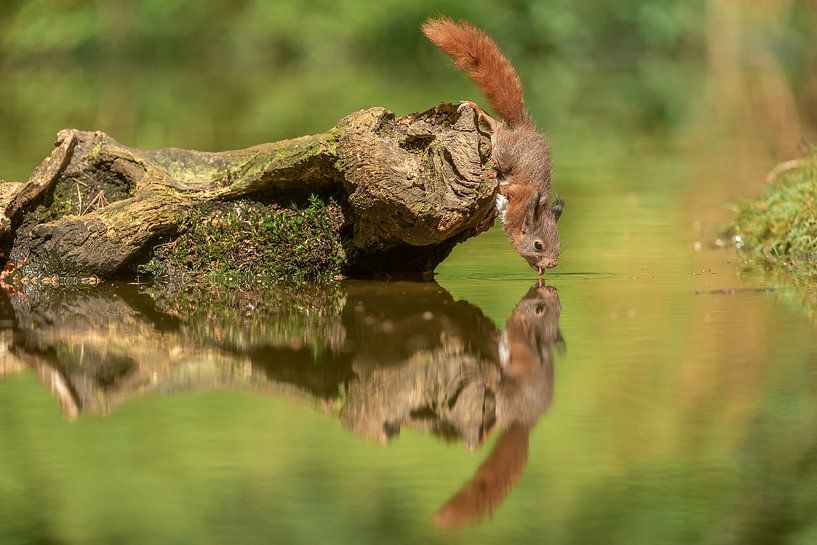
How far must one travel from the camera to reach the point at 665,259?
8.25 m

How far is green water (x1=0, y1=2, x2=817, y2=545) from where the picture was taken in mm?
4086

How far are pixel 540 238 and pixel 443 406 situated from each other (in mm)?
2430

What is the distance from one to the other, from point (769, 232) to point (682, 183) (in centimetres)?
328

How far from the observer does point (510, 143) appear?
7352 millimetres

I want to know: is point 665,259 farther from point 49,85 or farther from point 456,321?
point 49,85

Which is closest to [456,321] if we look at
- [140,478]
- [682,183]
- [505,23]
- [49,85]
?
[140,478]

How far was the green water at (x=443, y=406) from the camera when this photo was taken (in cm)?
409

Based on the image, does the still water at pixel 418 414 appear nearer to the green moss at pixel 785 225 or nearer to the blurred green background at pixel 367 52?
the green moss at pixel 785 225

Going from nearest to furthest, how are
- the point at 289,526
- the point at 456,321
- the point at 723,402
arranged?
the point at 289,526 → the point at 723,402 → the point at 456,321

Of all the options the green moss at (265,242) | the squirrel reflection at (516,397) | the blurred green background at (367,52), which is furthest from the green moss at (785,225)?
the blurred green background at (367,52)

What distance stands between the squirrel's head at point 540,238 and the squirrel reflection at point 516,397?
16 cm

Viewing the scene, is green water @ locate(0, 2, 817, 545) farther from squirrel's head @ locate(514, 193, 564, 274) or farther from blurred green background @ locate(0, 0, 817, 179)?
blurred green background @ locate(0, 0, 817, 179)

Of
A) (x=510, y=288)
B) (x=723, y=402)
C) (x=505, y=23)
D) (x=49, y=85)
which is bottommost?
(x=723, y=402)

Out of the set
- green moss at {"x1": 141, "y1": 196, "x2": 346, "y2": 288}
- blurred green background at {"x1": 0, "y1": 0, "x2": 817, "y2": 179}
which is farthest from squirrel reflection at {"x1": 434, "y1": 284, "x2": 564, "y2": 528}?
blurred green background at {"x1": 0, "y1": 0, "x2": 817, "y2": 179}
